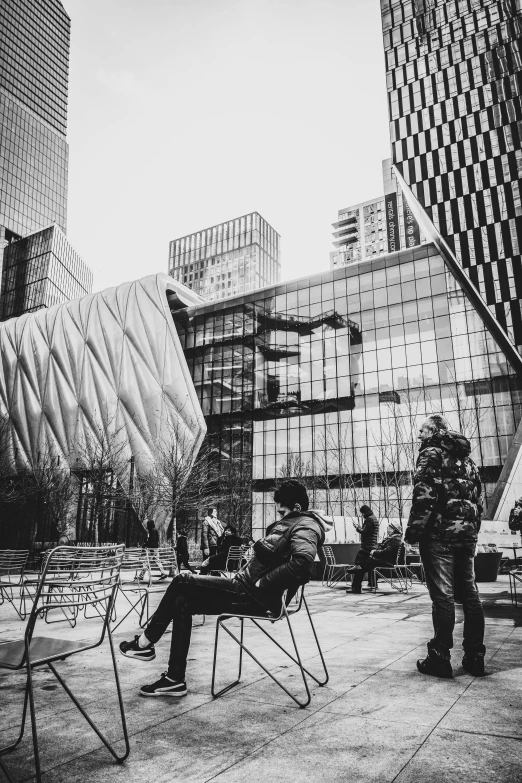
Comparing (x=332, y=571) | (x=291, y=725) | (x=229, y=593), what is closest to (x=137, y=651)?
(x=229, y=593)

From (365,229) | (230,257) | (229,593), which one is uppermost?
(365,229)

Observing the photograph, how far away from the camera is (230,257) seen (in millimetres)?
144625

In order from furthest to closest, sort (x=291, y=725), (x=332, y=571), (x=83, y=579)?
1. (x=332, y=571)
2. (x=83, y=579)
3. (x=291, y=725)

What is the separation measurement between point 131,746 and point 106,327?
42.8 m

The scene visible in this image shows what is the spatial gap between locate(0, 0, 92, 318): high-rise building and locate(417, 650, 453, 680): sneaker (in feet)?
350

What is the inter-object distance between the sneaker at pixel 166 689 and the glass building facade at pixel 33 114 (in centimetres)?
11835

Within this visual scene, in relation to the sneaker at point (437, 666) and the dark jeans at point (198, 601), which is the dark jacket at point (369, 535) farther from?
the dark jeans at point (198, 601)

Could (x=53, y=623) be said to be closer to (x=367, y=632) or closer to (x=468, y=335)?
(x=367, y=632)

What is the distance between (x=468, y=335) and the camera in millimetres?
41344

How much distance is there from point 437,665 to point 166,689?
2057 mm

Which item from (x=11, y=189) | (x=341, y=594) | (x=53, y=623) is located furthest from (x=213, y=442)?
(x=11, y=189)

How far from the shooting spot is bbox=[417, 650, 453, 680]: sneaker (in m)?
4.05

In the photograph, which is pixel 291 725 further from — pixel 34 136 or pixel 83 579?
pixel 34 136

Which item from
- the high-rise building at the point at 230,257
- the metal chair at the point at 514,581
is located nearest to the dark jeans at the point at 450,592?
the metal chair at the point at 514,581
